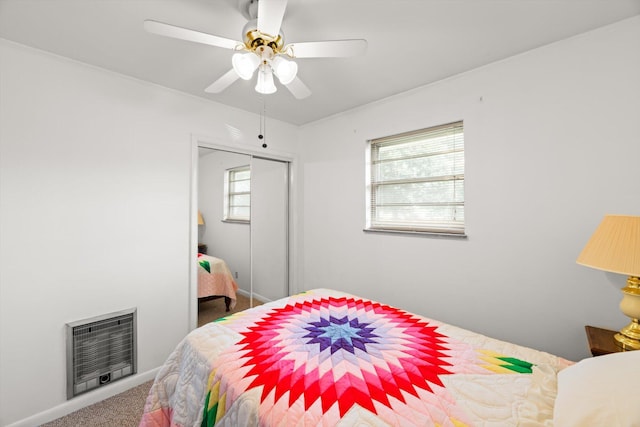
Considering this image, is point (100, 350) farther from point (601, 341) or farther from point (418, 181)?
point (601, 341)

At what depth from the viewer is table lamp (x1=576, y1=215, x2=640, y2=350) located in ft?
4.47

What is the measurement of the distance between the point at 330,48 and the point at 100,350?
2.68 m

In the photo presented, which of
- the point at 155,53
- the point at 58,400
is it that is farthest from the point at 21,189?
the point at 58,400

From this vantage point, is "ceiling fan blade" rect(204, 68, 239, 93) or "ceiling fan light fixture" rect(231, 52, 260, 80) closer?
"ceiling fan light fixture" rect(231, 52, 260, 80)

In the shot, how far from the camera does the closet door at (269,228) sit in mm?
3326

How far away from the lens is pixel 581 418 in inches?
32.0

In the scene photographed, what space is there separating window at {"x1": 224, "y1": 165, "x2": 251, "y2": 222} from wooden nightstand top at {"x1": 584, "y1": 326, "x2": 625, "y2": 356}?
291 centimetres

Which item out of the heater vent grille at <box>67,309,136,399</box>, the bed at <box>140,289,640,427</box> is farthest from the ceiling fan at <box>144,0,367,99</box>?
the heater vent grille at <box>67,309,136,399</box>

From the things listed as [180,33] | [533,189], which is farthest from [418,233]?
[180,33]

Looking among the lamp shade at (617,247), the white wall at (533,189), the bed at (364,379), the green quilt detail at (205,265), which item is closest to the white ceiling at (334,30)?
the white wall at (533,189)

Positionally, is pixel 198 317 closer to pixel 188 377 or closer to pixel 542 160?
pixel 188 377

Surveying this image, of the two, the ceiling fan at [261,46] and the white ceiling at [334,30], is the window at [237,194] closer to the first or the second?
the white ceiling at [334,30]

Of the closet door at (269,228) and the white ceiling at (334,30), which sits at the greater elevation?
the white ceiling at (334,30)

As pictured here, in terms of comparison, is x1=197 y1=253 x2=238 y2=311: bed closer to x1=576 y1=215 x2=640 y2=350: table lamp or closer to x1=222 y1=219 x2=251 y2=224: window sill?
x1=222 y1=219 x2=251 y2=224: window sill
